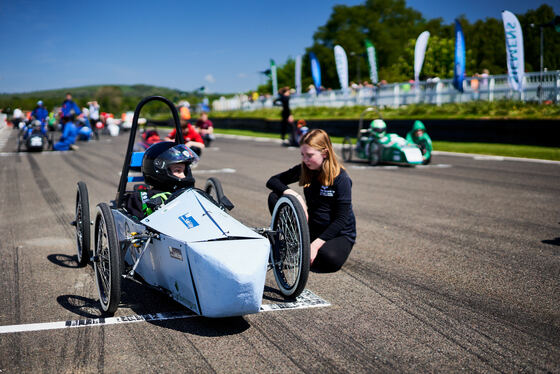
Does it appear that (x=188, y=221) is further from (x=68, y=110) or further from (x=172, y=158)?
(x=68, y=110)

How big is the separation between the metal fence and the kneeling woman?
17266mm

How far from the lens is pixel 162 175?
4613 millimetres

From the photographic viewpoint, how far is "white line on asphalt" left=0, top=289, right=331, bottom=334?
380 cm

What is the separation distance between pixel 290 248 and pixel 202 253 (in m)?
1.17

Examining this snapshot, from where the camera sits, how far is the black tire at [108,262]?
3820 mm

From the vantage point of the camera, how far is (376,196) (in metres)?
9.62

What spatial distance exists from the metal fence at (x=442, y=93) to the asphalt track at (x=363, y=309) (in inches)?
530

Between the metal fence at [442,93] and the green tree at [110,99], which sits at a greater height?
the green tree at [110,99]

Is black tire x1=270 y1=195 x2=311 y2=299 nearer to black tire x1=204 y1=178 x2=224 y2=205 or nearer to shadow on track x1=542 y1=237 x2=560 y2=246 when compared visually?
black tire x1=204 y1=178 x2=224 y2=205

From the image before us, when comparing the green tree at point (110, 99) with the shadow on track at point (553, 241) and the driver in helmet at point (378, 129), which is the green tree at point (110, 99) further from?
the shadow on track at point (553, 241)

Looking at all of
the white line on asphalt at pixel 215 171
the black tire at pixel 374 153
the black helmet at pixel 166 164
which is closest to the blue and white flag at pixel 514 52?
the black tire at pixel 374 153

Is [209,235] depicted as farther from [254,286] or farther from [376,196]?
[376,196]

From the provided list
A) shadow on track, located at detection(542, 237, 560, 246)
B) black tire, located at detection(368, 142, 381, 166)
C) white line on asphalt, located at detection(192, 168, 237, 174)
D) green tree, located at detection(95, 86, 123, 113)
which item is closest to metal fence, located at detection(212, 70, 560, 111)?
black tire, located at detection(368, 142, 381, 166)

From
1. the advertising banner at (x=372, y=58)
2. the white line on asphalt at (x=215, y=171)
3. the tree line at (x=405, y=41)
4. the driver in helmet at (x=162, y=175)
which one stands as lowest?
the white line on asphalt at (x=215, y=171)
